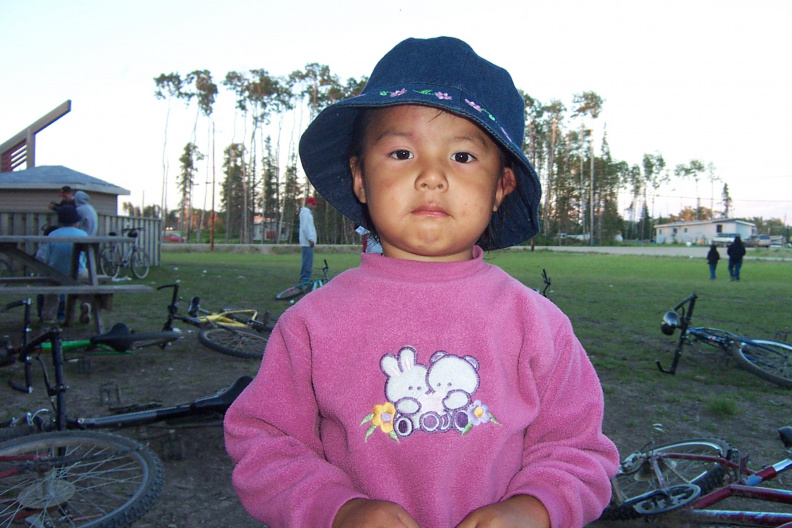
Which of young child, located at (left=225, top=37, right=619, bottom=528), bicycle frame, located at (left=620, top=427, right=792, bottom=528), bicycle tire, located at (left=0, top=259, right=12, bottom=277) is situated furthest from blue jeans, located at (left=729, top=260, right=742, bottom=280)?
bicycle tire, located at (left=0, top=259, right=12, bottom=277)

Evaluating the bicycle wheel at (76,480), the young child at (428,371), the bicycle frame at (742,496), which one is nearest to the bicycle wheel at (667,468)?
the bicycle frame at (742,496)

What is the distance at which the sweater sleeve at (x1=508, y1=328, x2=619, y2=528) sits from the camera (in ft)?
3.40

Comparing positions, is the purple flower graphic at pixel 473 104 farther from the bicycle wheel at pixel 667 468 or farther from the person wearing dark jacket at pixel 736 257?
the person wearing dark jacket at pixel 736 257

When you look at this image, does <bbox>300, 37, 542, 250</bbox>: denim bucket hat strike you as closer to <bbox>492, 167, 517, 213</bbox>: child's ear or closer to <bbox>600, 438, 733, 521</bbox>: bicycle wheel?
<bbox>492, 167, 517, 213</bbox>: child's ear

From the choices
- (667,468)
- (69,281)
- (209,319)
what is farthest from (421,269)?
(69,281)

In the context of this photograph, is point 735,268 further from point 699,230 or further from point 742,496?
point 699,230

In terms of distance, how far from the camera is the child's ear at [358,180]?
1.43 metres

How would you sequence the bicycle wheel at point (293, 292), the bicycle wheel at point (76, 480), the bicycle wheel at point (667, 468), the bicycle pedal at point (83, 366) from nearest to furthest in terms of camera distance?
the bicycle wheel at point (76, 480), the bicycle wheel at point (667, 468), the bicycle pedal at point (83, 366), the bicycle wheel at point (293, 292)

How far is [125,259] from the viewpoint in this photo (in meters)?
15.5

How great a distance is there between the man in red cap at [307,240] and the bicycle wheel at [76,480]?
8405 millimetres

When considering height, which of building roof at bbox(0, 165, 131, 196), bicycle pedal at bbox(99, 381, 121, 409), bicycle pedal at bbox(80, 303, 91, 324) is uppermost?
building roof at bbox(0, 165, 131, 196)

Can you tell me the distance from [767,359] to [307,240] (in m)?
8.39

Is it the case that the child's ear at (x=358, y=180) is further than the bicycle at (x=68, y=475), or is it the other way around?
the bicycle at (x=68, y=475)

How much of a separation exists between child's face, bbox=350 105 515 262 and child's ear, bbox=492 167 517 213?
13 cm
